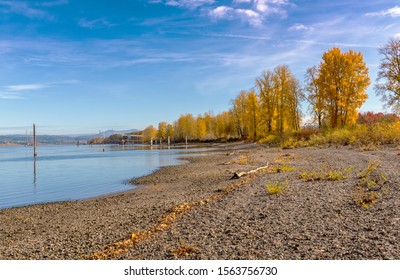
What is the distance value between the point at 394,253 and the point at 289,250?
173 cm

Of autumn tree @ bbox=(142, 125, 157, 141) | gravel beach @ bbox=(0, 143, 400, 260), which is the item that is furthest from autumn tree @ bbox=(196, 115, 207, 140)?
gravel beach @ bbox=(0, 143, 400, 260)

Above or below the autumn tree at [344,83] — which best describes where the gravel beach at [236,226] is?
below

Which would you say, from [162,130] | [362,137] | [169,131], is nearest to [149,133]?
[162,130]

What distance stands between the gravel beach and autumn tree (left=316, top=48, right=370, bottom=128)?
29317 mm

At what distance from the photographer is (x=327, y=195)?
9734 millimetres

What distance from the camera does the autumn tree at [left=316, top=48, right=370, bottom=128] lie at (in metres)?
38.9

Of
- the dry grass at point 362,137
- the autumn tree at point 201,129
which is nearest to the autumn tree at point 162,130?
the autumn tree at point 201,129

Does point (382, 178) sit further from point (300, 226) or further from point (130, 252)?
point (130, 252)

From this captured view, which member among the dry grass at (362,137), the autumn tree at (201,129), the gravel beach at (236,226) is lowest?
the gravel beach at (236,226)

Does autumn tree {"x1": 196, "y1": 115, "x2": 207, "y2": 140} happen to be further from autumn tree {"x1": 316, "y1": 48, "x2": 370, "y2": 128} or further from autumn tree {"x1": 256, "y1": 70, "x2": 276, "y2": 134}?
autumn tree {"x1": 316, "y1": 48, "x2": 370, "y2": 128}

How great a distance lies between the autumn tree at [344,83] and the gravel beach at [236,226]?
1154 inches

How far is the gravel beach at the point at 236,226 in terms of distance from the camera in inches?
231

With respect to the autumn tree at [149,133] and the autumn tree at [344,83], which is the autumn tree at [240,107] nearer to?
the autumn tree at [344,83]
